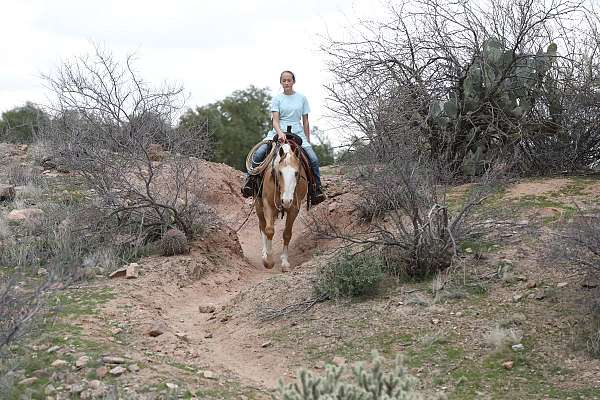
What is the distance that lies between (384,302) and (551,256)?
1.72 meters

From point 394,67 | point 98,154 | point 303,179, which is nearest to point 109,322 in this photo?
point 98,154

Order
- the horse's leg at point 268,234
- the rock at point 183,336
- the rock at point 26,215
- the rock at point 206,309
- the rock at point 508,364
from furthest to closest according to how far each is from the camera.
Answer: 1. the rock at point 26,215
2. the horse's leg at point 268,234
3. the rock at point 206,309
4. the rock at point 183,336
5. the rock at point 508,364

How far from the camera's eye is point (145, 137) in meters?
9.48

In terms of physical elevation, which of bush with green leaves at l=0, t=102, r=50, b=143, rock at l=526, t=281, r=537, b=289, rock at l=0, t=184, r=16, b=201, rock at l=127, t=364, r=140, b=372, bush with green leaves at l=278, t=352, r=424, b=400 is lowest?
rock at l=127, t=364, r=140, b=372

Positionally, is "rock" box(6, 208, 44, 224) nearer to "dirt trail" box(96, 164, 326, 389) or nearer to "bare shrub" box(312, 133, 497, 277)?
"dirt trail" box(96, 164, 326, 389)

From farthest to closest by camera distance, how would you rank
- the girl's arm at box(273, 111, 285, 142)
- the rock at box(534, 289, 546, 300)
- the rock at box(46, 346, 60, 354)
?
the girl's arm at box(273, 111, 285, 142), the rock at box(534, 289, 546, 300), the rock at box(46, 346, 60, 354)

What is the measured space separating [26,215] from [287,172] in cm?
424

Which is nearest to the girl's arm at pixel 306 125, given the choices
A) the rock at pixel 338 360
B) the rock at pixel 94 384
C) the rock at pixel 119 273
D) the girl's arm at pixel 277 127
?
the girl's arm at pixel 277 127

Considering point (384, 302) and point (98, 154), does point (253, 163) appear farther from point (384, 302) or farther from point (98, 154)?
point (384, 302)

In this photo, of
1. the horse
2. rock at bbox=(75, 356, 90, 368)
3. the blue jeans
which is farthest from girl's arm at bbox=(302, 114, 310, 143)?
rock at bbox=(75, 356, 90, 368)

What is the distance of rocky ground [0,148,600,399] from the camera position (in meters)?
5.22

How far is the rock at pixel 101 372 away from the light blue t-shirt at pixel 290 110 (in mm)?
5560

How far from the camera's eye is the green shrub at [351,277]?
7.04 metres

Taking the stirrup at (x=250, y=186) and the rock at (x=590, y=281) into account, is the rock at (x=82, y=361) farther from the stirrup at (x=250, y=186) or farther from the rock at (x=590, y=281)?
the stirrup at (x=250, y=186)
